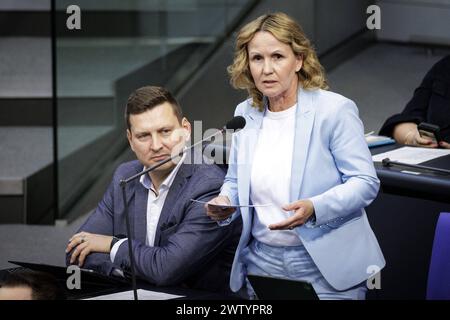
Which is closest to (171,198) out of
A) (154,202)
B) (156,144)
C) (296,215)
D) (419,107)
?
(154,202)

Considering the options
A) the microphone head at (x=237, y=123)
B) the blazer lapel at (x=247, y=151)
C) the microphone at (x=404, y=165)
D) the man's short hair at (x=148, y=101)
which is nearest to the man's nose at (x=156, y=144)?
the man's short hair at (x=148, y=101)

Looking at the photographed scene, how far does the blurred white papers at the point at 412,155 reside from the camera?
4191 mm

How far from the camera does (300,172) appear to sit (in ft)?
10.2

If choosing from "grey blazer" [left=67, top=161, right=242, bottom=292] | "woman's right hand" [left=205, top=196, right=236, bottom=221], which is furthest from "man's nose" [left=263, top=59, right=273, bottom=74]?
"grey blazer" [left=67, top=161, right=242, bottom=292]

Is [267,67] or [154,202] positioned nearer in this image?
[267,67]

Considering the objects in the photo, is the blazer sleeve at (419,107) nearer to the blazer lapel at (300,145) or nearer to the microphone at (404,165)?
the microphone at (404,165)

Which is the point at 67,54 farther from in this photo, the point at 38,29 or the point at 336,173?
the point at 336,173

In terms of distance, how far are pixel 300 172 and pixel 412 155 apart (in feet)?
4.21

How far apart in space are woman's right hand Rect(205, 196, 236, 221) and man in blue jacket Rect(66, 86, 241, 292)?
0.68ft

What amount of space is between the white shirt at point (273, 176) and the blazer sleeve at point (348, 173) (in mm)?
131

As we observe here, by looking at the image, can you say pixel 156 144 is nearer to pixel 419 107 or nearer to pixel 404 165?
pixel 404 165

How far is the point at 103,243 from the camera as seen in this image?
347cm

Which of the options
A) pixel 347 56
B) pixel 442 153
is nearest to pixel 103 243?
pixel 442 153

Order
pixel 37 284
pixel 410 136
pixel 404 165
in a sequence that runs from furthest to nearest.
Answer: pixel 410 136, pixel 404 165, pixel 37 284
